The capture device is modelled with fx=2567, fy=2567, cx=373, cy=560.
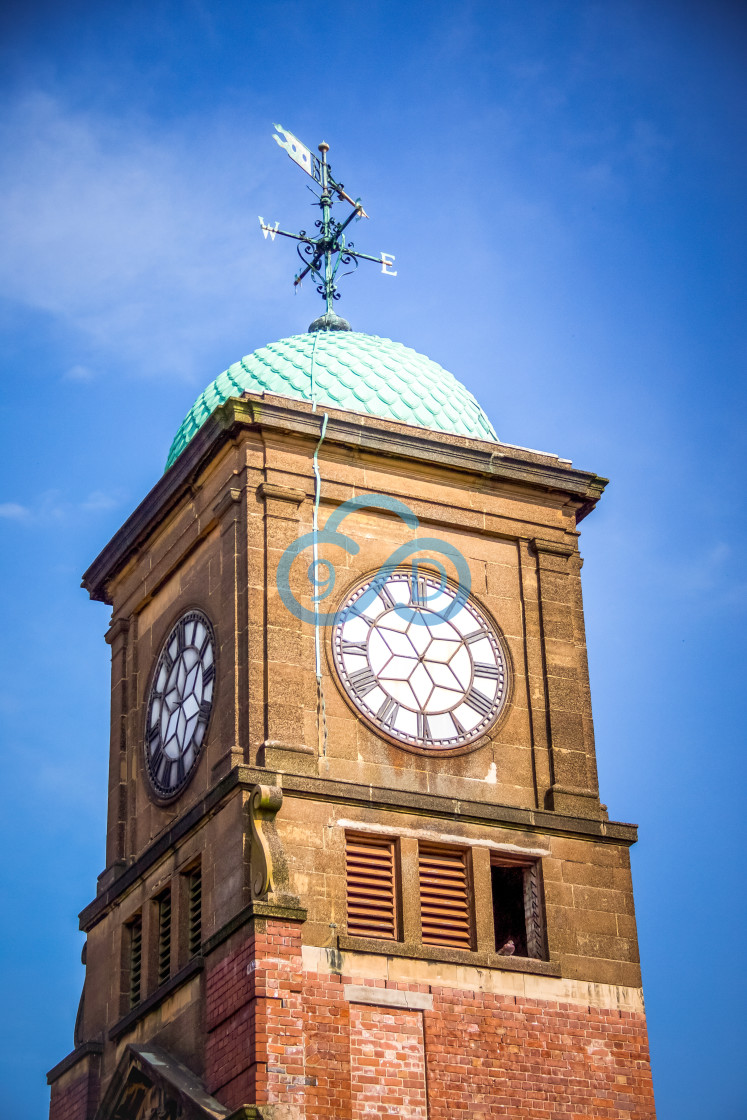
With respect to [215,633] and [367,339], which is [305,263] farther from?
[215,633]

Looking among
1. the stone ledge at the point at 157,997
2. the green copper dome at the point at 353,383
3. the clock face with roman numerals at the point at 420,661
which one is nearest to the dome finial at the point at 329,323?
the green copper dome at the point at 353,383

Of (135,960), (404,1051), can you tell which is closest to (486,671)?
(404,1051)

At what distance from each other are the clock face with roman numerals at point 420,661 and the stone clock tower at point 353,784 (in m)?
0.04

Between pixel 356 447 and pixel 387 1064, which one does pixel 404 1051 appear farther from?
pixel 356 447

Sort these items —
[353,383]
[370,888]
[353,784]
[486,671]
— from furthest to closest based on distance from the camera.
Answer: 1. [353,383]
2. [486,671]
3. [353,784]
4. [370,888]

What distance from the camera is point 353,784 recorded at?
34.5 meters

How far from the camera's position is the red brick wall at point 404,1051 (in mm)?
32031

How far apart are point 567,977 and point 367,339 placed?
11055 mm

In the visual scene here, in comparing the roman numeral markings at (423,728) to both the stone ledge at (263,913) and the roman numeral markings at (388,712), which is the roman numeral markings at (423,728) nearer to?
the roman numeral markings at (388,712)

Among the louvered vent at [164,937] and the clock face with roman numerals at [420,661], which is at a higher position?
the clock face with roman numerals at [420,661]

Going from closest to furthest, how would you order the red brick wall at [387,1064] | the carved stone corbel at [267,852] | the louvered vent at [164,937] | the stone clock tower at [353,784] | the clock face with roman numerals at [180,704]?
Result: 1. the red brick wall at [387,1064]
2. the carved stone corbel at [267,852]
3. the stone clock tower at [353,784]
4. the louvered vent at [164,937]
5. the clock face with roman numerals at [180,704]

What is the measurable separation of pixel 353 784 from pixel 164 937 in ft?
12.4

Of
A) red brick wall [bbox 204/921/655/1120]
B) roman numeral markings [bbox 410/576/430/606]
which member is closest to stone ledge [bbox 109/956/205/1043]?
red brick wall [bbox 204/921/655/1120]

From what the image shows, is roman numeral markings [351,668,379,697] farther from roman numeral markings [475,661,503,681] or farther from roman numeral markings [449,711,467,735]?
roman numeral markings [475,661,503,681]
